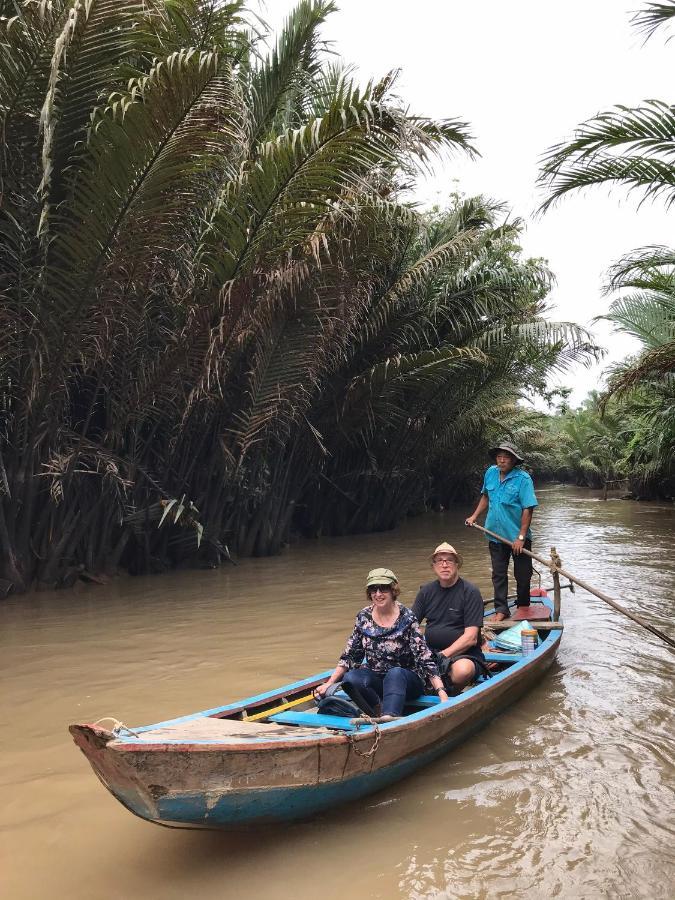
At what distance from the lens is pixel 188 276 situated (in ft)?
30.8

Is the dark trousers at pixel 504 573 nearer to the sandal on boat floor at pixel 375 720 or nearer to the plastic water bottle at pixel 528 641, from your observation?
the plastic water bottle at pixel 528 641

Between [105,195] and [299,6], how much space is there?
447 cm

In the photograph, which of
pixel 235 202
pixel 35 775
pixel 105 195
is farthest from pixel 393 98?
pixel 35 775

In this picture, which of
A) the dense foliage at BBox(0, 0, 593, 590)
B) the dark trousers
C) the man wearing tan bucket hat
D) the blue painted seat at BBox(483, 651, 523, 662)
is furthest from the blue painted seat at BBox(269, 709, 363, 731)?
the dense foliage at BBox(0, 0, 593, 590)

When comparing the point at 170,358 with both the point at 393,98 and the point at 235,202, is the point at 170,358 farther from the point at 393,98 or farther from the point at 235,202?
the point at 393,98

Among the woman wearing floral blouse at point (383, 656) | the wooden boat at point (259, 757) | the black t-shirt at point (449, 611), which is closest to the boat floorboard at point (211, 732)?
the wooden boat at point (259, 757)

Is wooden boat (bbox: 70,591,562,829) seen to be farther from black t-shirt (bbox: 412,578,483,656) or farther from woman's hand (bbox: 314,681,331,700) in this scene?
black t-shirt (bbox: 412,578,483,656)

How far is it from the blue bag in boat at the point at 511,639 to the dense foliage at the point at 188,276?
4799mm

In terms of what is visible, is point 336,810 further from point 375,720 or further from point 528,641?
point 528,641

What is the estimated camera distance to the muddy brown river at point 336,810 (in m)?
3.28

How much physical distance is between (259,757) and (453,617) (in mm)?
2402

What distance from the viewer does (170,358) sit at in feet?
31.2

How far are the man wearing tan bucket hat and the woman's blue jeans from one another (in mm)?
428

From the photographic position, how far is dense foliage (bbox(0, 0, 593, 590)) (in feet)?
24.2
